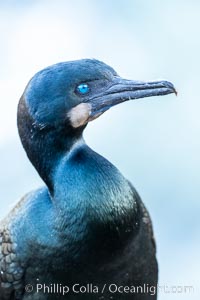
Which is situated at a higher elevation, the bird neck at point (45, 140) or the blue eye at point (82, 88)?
the blue eye at point (82, 88)

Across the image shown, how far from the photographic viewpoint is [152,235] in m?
A: 3.27

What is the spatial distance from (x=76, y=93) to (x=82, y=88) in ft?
0.09

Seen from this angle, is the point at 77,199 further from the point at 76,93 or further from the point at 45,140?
the point at 76,93

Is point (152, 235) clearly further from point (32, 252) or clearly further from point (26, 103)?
point (26, 103)

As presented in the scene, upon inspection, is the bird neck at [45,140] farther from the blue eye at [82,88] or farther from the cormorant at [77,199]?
the blue eye at [82,88]

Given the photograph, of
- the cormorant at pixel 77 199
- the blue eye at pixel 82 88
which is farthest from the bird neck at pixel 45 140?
the blue eye at pixel 82 88

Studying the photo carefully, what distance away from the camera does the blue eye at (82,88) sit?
296 cm

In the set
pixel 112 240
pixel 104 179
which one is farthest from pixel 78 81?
pixel 112 240

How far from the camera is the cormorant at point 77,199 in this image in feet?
9.61

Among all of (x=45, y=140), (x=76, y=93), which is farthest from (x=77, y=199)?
(x=76, y=93)

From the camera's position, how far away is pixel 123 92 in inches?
117

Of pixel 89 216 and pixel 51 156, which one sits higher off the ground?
pixel 51 156

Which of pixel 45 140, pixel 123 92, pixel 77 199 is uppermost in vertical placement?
pixel 123 92

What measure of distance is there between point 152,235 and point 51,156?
0.52 metres
